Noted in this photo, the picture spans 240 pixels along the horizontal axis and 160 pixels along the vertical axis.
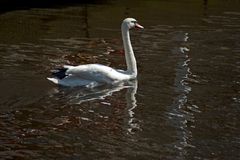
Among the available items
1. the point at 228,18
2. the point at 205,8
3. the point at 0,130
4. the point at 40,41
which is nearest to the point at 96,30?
the point at 40,41

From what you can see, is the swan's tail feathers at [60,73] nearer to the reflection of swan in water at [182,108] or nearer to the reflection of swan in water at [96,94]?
the reflection of swan in water at [96,94]

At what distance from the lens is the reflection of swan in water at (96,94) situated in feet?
38.3

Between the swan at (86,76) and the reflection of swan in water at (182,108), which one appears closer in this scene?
the reflection of swan in water at (182,108)

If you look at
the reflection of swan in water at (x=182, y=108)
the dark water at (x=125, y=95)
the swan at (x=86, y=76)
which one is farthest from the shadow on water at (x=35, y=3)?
the swan at (x=86, y=76)

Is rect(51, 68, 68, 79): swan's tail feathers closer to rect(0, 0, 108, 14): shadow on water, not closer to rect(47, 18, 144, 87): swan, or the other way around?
rect(47, 18, 144, 87): swan

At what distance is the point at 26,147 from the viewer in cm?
929

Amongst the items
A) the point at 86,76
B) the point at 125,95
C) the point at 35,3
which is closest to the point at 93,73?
the point at 86,76

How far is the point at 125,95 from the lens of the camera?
1242 centimetres

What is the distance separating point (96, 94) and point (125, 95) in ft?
1.76

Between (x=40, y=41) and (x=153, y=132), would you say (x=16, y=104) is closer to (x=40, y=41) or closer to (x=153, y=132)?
(x=153, y=132)

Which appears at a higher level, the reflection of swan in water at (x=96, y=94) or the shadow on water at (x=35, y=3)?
the reflection of swan in water at (x=96, y=94)

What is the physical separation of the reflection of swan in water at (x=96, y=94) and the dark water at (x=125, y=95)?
18 millimetres

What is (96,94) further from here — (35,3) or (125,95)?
(35,3)

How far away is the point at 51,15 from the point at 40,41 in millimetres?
5136
